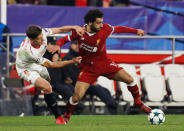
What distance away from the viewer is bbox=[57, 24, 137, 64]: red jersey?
1191cm

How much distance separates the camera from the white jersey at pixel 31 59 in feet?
37.0

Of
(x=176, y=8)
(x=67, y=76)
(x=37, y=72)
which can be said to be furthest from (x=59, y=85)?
(x=176, y=8)

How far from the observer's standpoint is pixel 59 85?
14.6 metres

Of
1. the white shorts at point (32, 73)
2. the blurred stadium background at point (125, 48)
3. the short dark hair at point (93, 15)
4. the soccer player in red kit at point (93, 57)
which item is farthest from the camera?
the blurred stadium background at point (125, 48)

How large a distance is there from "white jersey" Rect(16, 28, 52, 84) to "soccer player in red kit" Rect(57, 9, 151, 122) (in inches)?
19.6

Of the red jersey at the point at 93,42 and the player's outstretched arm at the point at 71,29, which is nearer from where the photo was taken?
the player's outstretched arm at the point at 71,29

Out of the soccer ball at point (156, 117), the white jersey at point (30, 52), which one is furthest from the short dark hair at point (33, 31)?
the soccer ball at point (156, 117)

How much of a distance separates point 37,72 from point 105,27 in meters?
1.56

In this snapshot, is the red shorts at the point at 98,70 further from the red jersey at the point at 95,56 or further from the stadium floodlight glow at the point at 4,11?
the stadium floodlight glow at the point at 4,11

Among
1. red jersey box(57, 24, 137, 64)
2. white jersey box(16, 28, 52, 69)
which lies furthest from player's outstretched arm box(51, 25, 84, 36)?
red jersey box(57, 24, 137, 64)

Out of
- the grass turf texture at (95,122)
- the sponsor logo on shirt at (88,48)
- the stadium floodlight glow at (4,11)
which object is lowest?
the grass turf texture at (95,122)

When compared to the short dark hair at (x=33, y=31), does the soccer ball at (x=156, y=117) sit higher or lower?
lower

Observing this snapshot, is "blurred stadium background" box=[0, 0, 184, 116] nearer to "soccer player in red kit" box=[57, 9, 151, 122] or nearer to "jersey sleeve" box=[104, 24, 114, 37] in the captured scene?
"soccer player in red kit" box=[57, 9, 151, 122]

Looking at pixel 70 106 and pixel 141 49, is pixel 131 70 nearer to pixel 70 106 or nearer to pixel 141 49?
pixel 141 49
